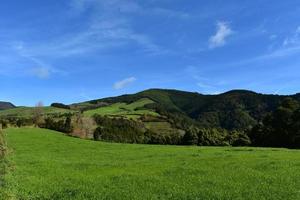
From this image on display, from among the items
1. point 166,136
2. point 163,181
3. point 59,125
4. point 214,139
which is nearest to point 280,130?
point 214,139

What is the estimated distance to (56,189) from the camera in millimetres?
23969

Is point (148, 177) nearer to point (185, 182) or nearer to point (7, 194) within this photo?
point (185, 182)

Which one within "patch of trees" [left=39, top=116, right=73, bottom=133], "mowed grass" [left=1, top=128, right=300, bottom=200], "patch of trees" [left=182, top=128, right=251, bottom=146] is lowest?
"mowed grass" [left=1, top=128, right=300, bottom=200]

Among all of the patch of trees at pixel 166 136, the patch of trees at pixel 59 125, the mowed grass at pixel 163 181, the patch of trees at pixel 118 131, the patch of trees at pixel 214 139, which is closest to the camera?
the mowed grass at pixel 163 181

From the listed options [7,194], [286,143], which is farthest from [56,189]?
[286,143]

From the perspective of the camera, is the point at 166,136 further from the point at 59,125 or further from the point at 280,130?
the point at 59,125

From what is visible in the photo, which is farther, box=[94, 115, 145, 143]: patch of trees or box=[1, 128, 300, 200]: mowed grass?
A: box=[94, 115, 145, 143]: patch of trees

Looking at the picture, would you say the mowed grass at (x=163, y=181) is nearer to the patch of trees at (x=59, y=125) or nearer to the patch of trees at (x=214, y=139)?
the patch of trees at (x=214, y=139)

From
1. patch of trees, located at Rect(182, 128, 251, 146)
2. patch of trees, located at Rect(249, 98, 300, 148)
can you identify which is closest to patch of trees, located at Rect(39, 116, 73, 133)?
patch of trees, located at Rect(182, 128, 251, 146)

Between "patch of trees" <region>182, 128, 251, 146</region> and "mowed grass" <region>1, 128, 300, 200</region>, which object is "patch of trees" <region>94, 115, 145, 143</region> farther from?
"mowed grass" <region>1, 128, 300, 200</region>

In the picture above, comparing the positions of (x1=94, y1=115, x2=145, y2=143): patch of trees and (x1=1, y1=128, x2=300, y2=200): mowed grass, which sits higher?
(x1=94, y1=115, x2=145, y2=143): patch of trees

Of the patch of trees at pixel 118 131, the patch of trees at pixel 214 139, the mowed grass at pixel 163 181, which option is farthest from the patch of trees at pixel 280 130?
the mowed grass at pixel 163 181

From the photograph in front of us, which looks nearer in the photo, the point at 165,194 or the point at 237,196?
the point at 237,196

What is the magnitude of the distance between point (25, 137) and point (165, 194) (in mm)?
60383
